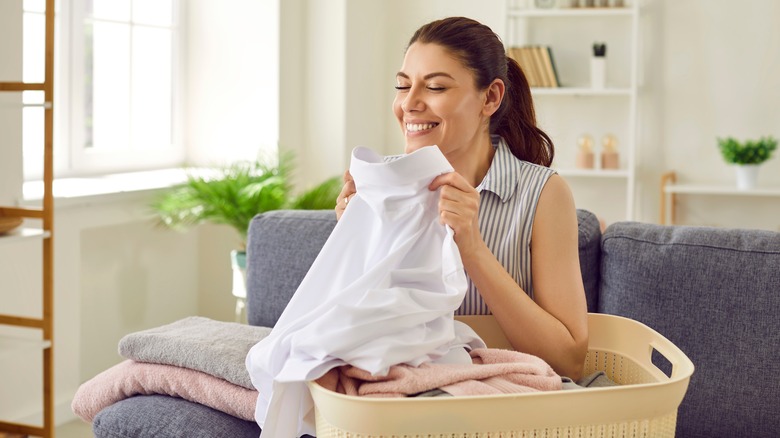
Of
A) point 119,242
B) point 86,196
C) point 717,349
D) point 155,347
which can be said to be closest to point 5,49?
point 86,196

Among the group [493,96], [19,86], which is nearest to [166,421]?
[493,96]

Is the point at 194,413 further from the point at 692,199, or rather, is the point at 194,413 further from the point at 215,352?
the point at 692,199

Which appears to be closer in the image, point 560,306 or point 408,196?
point 408,196

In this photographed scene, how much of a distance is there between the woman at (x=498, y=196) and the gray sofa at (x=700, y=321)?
0.32 m

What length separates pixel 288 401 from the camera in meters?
1.19

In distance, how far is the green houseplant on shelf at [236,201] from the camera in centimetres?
368

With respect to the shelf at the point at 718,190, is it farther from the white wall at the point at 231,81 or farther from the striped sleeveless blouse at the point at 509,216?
the striped sleeveless blouse at the point at 509,216

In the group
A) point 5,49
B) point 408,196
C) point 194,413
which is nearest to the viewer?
point 408,196

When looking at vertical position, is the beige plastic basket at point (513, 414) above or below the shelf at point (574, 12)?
below

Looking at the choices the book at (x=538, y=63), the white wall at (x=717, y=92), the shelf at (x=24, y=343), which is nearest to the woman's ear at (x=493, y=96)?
the shelf at (x=24, y=343)

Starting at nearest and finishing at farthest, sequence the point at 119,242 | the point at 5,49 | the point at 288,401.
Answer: the point at 288,401
the point at 5,49
the point at 119,242

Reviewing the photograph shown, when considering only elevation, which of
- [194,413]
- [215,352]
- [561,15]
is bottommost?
[194,413]

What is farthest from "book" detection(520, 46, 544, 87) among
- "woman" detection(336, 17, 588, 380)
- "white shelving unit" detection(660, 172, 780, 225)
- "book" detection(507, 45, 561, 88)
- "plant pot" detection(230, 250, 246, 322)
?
"woman" detection(336, 17, 588, 380)

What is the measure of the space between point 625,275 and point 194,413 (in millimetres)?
899
